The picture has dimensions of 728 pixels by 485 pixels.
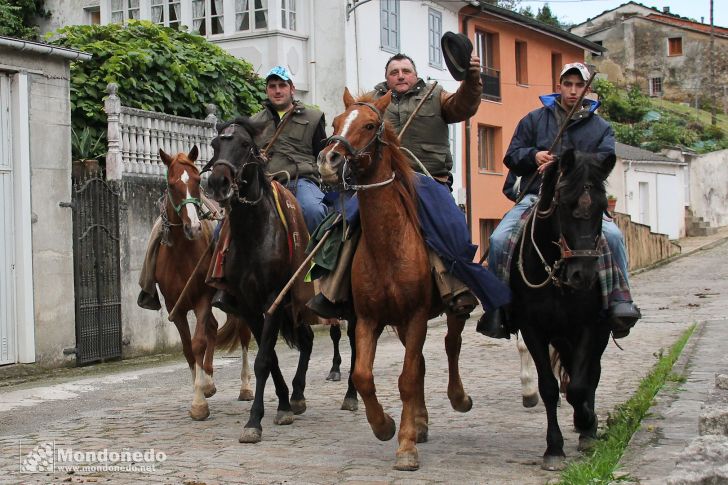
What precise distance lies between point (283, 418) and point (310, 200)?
7.17 feet

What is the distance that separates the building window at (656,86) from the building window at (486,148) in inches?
1434

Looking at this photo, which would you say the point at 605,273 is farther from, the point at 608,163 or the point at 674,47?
the point at 674,47

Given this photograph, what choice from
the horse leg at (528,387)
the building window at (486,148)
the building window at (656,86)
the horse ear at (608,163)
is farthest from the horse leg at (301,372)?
the building window at (656,86)

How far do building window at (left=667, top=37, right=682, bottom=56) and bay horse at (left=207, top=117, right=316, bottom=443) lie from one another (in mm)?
62753

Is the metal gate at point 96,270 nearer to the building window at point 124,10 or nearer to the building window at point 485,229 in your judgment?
the building window at point 124,10

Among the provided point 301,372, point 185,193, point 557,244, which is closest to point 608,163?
point 557,244

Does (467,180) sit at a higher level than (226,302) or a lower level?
higher

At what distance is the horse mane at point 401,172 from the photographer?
23.7ft

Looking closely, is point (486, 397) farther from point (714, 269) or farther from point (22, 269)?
point (714, 269)

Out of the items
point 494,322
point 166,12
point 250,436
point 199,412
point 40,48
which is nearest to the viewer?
point 494,322

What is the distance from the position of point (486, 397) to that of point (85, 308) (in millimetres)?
6525

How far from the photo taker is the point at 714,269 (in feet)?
109

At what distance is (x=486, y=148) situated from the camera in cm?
3531

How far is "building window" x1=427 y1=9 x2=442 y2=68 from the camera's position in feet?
102
